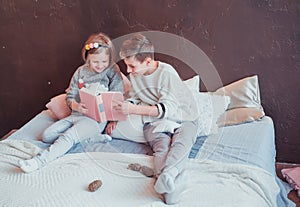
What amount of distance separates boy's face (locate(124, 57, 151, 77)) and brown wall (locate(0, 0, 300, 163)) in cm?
52

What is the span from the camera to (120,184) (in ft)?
4.57

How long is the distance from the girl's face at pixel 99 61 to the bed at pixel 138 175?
40 centimetres

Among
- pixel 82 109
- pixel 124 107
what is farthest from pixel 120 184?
pixel 82 109

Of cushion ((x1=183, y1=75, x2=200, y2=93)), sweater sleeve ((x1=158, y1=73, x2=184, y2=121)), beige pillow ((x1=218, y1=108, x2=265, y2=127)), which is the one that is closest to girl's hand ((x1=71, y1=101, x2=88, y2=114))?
sweater sleeve ((x1=158, y1=73, x2=184, y2=121))

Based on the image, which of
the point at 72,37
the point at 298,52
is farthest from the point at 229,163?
the point at 72,37

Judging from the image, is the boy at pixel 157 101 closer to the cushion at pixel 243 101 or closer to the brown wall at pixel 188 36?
the cushion at pixel 243 101

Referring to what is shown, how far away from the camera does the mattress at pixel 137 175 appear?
1295mm

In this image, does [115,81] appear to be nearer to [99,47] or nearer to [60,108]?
[99,47]

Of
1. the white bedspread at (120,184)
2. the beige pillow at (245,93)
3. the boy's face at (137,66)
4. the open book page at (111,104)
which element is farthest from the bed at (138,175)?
the boy's face at (137,66)

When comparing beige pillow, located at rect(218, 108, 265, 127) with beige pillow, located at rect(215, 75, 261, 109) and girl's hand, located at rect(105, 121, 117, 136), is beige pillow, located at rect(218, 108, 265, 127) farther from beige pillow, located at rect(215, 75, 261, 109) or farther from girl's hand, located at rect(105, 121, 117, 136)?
girl's hand, located at rect(105, 121, 117, 136)

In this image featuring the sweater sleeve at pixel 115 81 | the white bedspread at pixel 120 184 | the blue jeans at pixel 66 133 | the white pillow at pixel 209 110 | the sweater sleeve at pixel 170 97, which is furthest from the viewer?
the sweater sleeve at pixel 115 81

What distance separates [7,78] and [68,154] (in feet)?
4.39

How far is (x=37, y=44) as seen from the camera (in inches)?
101

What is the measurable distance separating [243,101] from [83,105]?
2.96 feet
